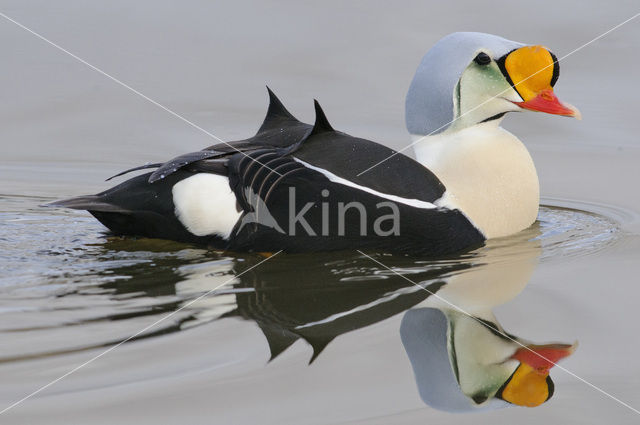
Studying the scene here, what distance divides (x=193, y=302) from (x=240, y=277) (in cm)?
36

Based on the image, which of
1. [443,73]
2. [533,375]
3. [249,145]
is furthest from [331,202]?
[533,375]

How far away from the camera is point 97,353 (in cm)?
318

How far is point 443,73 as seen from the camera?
14.6 ft

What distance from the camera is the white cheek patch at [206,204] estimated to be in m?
4.23

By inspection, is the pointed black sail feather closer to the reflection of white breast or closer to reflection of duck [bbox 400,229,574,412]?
the reflection of white breast

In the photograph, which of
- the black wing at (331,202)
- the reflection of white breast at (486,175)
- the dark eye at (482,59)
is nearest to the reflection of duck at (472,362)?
the black wing at (331,202)

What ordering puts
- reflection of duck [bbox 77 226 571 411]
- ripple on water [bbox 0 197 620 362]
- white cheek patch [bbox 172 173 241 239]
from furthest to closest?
white cheek patch [bbox 172 173 241 239] → ripple on water [bbox 0 197 620 362] → reflection of duck [bbox 77 226 571 411]

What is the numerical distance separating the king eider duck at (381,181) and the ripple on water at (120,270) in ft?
0.32

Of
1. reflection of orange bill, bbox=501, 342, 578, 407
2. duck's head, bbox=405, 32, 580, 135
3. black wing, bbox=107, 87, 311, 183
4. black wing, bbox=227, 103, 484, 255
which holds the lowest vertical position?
reflection of orange bill, bbox=501, 342, 578, 407

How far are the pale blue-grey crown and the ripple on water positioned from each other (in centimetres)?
60

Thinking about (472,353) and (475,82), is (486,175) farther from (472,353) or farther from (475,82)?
(472,353)

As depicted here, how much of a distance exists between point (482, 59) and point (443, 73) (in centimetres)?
18

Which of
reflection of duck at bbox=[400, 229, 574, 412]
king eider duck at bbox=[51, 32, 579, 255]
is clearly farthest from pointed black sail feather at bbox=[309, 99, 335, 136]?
reflection of duck at bbox=[400, 229, 574, 412]

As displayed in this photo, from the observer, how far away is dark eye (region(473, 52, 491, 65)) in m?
4.45
